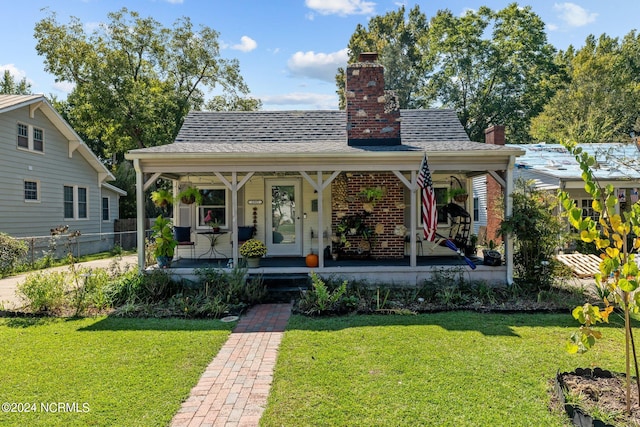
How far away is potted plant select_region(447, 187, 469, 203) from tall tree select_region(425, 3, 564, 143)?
18.6m

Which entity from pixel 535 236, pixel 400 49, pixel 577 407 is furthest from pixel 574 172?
pixel 400 49

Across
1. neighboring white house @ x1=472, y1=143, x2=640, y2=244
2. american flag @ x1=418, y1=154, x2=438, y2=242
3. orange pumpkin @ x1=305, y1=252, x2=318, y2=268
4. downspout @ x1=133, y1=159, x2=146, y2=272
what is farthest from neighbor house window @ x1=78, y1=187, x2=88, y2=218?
neighboring white house @ x1=472, y1=143, x2=640, y2=244

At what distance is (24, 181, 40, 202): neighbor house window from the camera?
1456 centimetres

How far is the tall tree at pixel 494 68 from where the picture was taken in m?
25.7

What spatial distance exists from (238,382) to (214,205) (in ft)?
23.5

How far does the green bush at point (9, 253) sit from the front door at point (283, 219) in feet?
25.1

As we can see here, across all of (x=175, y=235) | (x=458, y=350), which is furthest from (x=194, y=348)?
(x=175, y=235)

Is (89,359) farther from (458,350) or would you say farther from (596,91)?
(596,91)

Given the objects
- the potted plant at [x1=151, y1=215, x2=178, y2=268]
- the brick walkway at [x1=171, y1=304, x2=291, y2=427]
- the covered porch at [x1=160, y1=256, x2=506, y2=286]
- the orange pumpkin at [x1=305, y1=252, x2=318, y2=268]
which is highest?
the potted plant at [x1=151, y1=215, x2=178, y2=268]

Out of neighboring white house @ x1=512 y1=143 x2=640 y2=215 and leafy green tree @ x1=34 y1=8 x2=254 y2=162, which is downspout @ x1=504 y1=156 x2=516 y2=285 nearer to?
neighboring white house @ x1=512 y1=143 x2=640 y2=215

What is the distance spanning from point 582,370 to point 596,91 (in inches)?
1092

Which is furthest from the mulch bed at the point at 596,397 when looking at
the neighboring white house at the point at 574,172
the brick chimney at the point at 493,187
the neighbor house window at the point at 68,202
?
the neighbor house window at the point at 68,202

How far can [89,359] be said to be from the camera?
4.86 meters

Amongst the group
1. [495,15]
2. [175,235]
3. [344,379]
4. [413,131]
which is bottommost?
[344,379]
